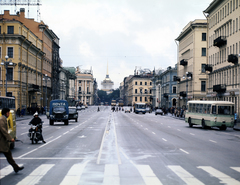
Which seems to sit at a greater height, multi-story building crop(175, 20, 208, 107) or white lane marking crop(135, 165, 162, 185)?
multi-story building crop(175, 20, 208, 107)

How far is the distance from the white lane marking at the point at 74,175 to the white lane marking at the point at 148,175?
1.76 m

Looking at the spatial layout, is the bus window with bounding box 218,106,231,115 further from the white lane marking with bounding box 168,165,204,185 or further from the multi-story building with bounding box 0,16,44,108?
the multi-story building with bounding box 0,16,44,108

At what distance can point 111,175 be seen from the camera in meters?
11.1

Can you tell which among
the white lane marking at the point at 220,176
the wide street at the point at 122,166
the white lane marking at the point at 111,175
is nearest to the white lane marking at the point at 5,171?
the wide street at the point at 122,166

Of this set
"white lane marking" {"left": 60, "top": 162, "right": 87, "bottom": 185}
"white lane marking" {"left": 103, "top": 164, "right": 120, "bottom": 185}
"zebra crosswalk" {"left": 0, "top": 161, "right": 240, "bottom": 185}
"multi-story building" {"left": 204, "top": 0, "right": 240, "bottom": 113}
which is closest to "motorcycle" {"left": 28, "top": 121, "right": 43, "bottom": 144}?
"zebra crosswalk" {"left": 0, "top": 161, "right": 240, "bottom": 185}

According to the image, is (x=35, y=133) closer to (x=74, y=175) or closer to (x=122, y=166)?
(x=122, y=166)

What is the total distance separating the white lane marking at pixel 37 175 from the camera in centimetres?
1025

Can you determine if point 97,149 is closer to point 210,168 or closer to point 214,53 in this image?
point 210,168

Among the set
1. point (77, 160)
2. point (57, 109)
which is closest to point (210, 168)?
point (77, 160)

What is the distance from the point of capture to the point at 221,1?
6100 cm

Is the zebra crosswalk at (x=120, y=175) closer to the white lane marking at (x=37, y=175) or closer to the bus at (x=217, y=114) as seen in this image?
the white lane marking at (x=37, y=175)

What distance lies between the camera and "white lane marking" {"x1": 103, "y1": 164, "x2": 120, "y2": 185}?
33.5 ft

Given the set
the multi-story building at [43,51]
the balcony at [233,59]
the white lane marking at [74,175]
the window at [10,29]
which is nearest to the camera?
the white lane marking at [74,175]

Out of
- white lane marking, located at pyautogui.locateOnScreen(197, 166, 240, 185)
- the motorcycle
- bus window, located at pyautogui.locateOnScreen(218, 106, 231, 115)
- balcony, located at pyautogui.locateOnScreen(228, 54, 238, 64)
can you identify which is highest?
balcony, located at pyautogui.locateOnScreen(228, 54, 238, 64)
